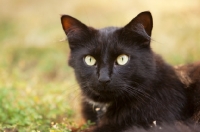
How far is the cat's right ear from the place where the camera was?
320cm

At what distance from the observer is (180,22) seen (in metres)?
6.88

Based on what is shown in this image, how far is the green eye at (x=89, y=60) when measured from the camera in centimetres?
312

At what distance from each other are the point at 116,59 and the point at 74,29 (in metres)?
0.53

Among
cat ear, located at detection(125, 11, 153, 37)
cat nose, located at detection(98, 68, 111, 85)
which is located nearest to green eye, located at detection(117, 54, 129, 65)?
cat nose, located at detection(98, 68, 111, 85)

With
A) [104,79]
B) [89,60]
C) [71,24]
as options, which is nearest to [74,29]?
[71,24]

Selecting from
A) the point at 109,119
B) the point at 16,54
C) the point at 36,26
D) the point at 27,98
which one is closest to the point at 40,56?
the point at 16,54

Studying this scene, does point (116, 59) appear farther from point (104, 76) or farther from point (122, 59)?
point (104, 76)

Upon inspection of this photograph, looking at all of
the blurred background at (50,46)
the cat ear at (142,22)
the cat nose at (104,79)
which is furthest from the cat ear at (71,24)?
the cat nose at (104,79)

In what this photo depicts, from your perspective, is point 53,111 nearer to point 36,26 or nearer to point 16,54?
point 16,54

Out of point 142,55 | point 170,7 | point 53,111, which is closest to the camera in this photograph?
point 142,55

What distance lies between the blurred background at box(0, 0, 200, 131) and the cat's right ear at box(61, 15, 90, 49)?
17 centimetres

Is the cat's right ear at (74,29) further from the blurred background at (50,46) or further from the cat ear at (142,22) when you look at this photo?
the cat ear at (142,22)

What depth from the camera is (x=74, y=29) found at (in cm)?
325

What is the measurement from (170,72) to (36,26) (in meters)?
5.69
